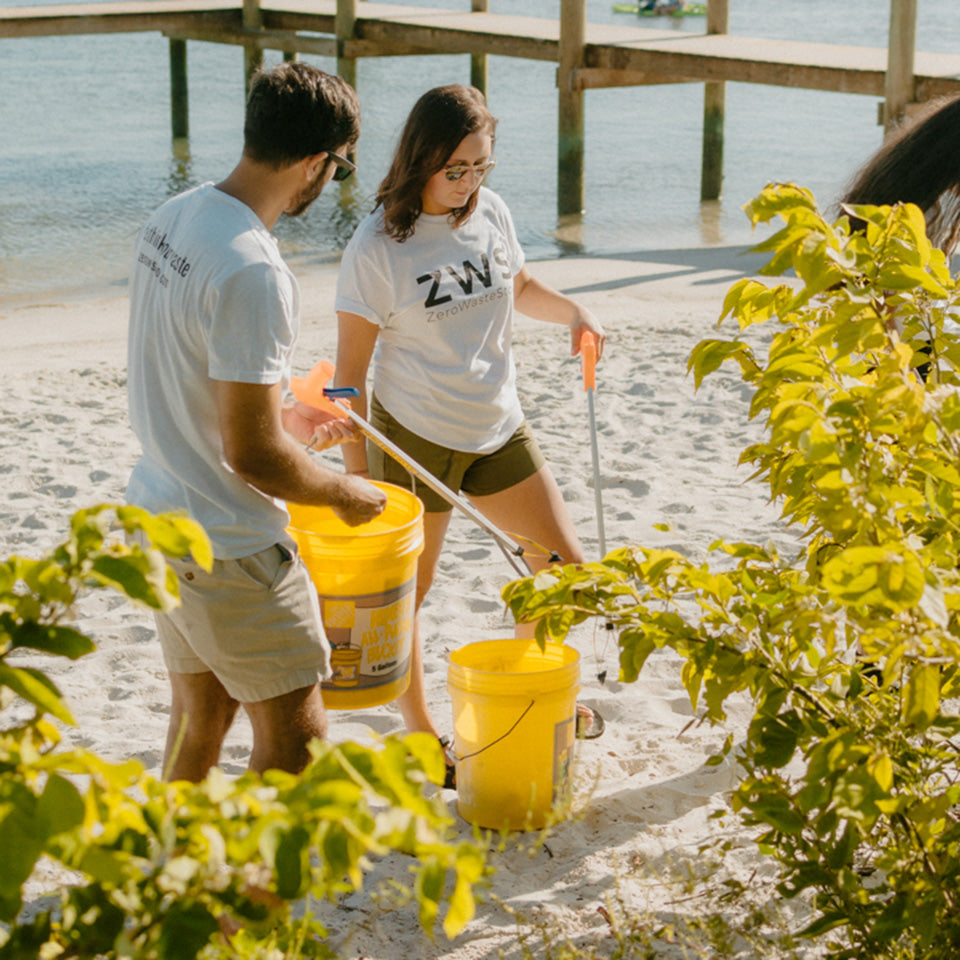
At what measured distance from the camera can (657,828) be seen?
3152 millimetres

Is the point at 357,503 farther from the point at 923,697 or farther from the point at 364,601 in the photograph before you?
the point at 923,697

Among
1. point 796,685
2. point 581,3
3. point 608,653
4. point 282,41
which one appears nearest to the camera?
point 796,685

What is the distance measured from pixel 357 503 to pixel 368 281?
895 mm

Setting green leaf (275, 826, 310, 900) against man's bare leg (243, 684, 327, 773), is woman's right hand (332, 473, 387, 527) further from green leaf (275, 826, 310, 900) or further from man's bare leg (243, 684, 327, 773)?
green leaf (275, 826, 310, 900)

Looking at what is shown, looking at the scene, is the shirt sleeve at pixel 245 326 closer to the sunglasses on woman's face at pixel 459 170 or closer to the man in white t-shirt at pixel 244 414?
the man in white t-shirt at pixel 244 414

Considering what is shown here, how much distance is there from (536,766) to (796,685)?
4.30ft

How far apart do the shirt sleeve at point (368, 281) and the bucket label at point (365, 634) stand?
78cm

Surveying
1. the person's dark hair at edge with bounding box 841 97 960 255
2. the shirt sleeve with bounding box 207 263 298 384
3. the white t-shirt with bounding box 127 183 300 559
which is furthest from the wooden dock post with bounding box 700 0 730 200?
the shirt sleeve with bounding box 207 263 298 384

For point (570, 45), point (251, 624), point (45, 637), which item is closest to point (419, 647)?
point (251, 624)

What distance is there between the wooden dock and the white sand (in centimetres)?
269

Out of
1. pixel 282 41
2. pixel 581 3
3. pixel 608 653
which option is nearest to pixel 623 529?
pixel 608 653

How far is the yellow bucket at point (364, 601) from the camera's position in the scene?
2703mm

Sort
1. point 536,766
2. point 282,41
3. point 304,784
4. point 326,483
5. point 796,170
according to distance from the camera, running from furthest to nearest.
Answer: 1. point 796,170
2. point 282,41
3. point 536,766
4. point 326,483
5. point 304,784

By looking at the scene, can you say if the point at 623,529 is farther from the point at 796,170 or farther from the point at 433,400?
the point at 796,170
